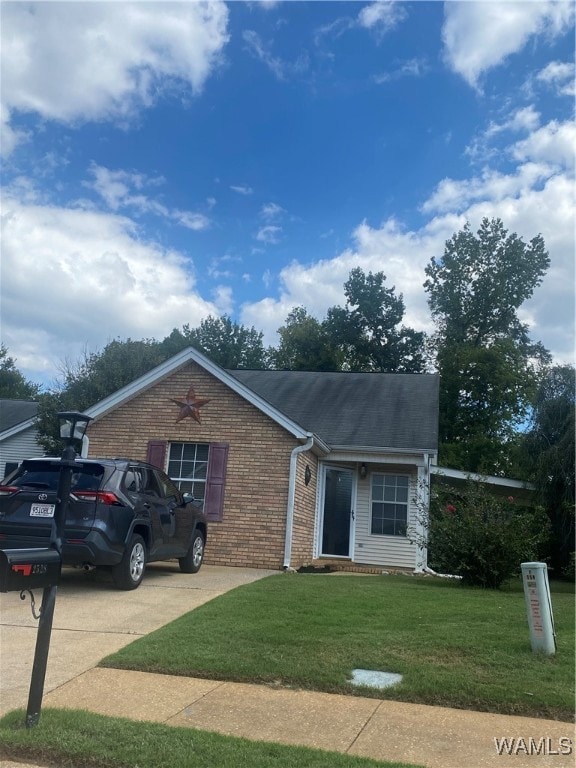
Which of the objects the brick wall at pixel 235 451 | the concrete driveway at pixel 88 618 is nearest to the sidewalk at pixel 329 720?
the concrete driveway at pixel 88 618

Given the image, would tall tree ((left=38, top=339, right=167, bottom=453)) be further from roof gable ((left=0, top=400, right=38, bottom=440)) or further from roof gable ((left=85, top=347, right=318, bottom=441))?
roof gable ((left=85, top=347, right=318, bottom=441))

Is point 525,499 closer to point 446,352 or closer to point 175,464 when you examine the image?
point 175,464

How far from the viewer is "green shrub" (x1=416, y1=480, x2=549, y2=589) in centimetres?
1019

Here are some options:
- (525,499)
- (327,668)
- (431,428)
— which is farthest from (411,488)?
(327,668)

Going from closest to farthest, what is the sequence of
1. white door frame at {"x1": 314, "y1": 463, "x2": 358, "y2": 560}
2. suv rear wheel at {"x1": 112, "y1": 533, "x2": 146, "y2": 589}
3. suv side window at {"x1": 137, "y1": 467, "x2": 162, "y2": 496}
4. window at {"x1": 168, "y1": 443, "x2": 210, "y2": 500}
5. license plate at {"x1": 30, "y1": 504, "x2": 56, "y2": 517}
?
license plate at {"x1": 30, "y1": 504, "x2": 56, "y2": 517}, suv rear wheel at {"x1": 112, "y1": 533, "x2": 146, "y2": 589}, suv side window at {"x1": 137, "y1": 467, "x2": 162, "y2": 496}, window at {"x1": 168, "y1": 443, "x2": 210, "y2": 500}, white door frame at {"x1": 314, "y1": 463, "x2": 358, "y2": 560}

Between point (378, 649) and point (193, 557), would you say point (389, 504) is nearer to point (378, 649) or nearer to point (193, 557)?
point (193, 557)

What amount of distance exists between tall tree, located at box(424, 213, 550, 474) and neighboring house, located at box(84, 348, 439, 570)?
55.6 ft

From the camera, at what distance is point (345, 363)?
43219 millimetres

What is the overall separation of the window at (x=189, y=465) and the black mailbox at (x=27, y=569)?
30.1 ft

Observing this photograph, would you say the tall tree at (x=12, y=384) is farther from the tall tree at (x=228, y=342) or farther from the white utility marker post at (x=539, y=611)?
the white utility marker post at (x=539, y=611)

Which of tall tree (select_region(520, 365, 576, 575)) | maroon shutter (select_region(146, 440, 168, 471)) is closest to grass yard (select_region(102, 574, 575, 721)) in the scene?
maroon shutter (select_region(146, 440, 168, 471))

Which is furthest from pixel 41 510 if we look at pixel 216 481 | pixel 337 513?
pixel 337 513

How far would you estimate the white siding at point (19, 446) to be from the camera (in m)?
25.6

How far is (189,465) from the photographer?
13.9 m
